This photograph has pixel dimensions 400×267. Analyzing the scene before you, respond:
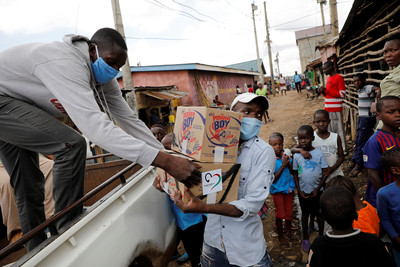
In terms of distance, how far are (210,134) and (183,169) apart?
0.24 m

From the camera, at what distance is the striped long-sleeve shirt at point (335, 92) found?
15.8 ft

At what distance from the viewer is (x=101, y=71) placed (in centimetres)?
173

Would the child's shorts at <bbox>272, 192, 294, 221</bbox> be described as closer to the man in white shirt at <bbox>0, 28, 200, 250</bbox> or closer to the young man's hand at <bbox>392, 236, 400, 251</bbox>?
the young man's hand at <bbox>392, 236, 400, 251</bbox>

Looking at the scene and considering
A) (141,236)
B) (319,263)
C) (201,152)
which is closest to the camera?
(201,152)

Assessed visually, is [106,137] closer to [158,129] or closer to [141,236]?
[141,236]

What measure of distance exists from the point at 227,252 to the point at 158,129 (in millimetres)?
2428

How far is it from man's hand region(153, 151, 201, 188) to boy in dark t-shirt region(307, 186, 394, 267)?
870mm

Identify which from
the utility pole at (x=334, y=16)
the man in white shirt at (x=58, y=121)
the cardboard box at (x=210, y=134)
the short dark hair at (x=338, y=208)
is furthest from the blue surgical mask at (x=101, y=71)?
the utility pole at (x=334, y=16)

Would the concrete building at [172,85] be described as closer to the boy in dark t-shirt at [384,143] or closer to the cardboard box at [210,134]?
the boy in dark t-shirt at [384,143]

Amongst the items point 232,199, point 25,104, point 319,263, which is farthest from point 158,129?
point 319,263

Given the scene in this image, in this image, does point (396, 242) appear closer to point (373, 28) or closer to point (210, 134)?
point (210, 134)

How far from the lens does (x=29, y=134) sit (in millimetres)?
1558

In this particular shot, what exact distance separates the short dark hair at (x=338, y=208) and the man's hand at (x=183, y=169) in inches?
35.7

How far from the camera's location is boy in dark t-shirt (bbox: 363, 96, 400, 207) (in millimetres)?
2156
